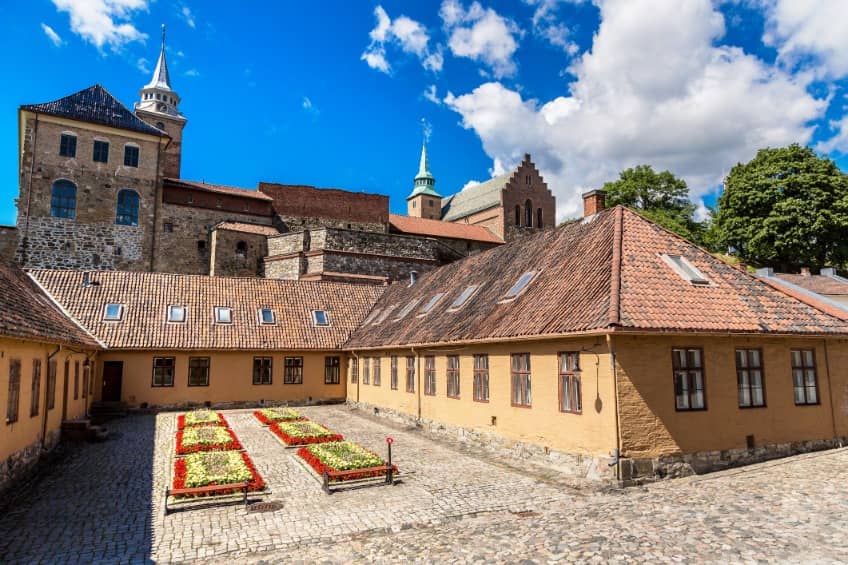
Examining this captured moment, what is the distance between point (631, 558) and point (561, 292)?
755 cm

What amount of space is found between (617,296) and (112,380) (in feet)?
67.1

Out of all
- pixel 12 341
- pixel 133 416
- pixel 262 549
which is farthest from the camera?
pixel 133 416

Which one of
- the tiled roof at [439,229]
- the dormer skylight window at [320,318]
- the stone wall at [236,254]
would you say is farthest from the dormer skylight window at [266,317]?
the tiled roof at [439,229]

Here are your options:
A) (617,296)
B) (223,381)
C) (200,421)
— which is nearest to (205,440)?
(200,421)

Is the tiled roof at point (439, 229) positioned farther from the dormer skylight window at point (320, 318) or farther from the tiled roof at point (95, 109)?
the dormer skylight window at point (320, 318)

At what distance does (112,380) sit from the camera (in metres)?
22.8

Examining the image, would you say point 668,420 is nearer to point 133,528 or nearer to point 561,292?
point 561,292

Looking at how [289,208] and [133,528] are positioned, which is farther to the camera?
[289,208]

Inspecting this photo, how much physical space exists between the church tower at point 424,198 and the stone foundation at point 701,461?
67378 mm

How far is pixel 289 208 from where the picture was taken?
5109cm

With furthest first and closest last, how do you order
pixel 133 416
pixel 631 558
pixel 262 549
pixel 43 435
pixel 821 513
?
pixel 133 416 < pixel 43 435 < pixel 821 513 < pixel 262 549 < pixel 631 558

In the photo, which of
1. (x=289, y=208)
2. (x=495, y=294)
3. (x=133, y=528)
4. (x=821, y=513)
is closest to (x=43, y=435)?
(x=133, y=528)

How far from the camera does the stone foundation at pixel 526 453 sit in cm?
1078

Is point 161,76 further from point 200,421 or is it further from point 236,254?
point 200,421
